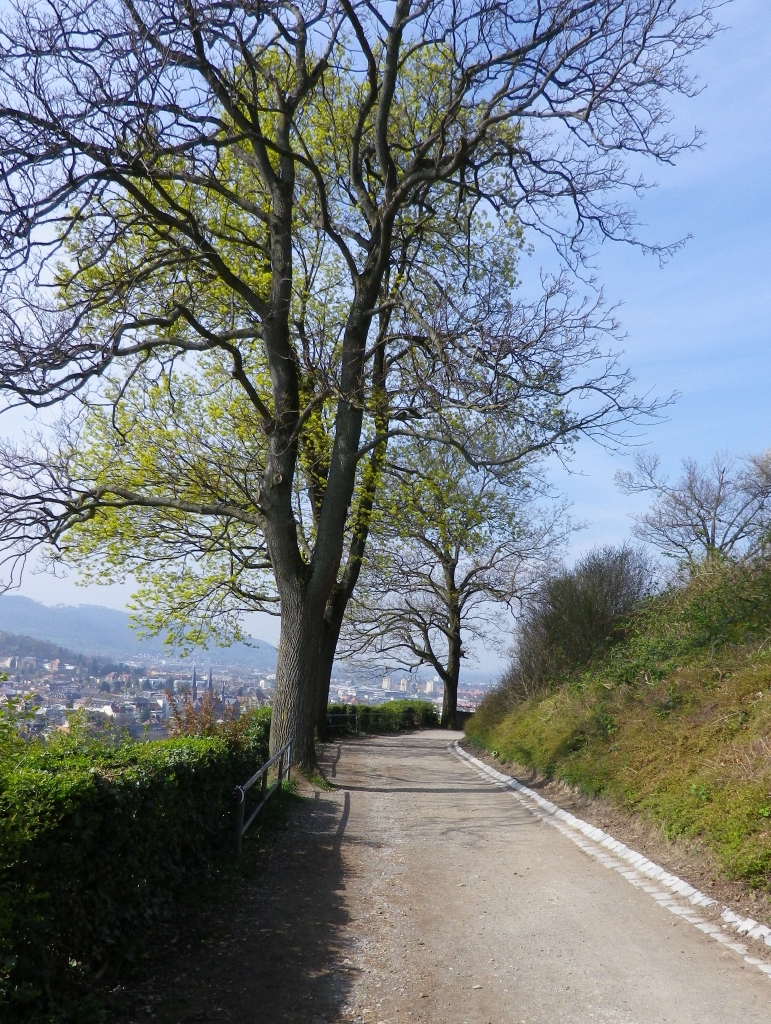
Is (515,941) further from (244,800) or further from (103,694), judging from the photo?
(103,694)

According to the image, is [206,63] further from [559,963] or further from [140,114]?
[559,963]

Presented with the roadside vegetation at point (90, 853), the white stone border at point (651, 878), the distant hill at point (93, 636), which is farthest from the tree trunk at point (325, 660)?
the roadside vegetation at point (90, 853)

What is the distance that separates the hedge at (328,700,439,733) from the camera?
101ft

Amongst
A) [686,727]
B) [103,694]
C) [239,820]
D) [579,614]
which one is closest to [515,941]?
[239,820]

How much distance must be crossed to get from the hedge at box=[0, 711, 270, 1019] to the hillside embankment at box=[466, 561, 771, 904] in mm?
4492

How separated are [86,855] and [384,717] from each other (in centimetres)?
3135

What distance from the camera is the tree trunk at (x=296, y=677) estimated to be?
12664 millimetres

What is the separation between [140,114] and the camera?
9078 millimetres

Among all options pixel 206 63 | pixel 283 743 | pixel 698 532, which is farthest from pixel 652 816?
pixel 698 532

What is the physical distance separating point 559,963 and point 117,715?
22.8 ft

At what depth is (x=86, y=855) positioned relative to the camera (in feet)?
15.3

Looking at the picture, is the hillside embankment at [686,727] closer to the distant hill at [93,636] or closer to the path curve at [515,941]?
the path curve at [515,941]

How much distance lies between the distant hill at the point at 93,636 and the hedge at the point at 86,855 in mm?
→ 11943

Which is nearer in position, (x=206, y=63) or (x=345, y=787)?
(x=206, y=63)
